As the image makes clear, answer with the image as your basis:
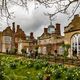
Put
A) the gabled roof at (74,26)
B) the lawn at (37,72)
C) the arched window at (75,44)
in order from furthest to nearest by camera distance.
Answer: the gabled roof at (74,26)
the arched window at (75,44)
the lawn at (37,72)

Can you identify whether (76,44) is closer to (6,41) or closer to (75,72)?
(75,72)

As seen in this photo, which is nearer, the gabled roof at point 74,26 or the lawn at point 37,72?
the lawn at point 37,72

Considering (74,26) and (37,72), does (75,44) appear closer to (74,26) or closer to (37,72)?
(74,26)

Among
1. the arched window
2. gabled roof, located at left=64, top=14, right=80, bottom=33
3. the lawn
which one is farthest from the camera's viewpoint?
gabled roof, located at left=64, top=14, right=80, bottom=33

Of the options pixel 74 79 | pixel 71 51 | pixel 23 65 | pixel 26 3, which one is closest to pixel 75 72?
pixel 74 79

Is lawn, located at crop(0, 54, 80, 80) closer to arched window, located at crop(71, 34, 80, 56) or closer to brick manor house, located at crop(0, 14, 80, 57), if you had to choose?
brick manor house, located at crop(0, 14, 80, 57)

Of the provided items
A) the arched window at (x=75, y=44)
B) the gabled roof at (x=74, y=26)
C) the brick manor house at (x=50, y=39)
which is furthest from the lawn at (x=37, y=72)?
the gabled roof at (x=74, y=26)

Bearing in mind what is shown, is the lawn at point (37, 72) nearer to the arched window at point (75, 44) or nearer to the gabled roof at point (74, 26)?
the arched window at point (75, 44)

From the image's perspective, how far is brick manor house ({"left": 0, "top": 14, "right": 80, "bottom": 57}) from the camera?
153 feet

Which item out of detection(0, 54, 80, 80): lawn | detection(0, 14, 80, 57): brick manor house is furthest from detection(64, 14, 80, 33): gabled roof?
detection(0, 54, 80, 80): lawn

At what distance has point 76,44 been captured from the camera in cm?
4644

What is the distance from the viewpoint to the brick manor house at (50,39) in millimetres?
46719

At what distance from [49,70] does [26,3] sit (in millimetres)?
14607

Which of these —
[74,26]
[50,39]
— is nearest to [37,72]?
[74,26]
